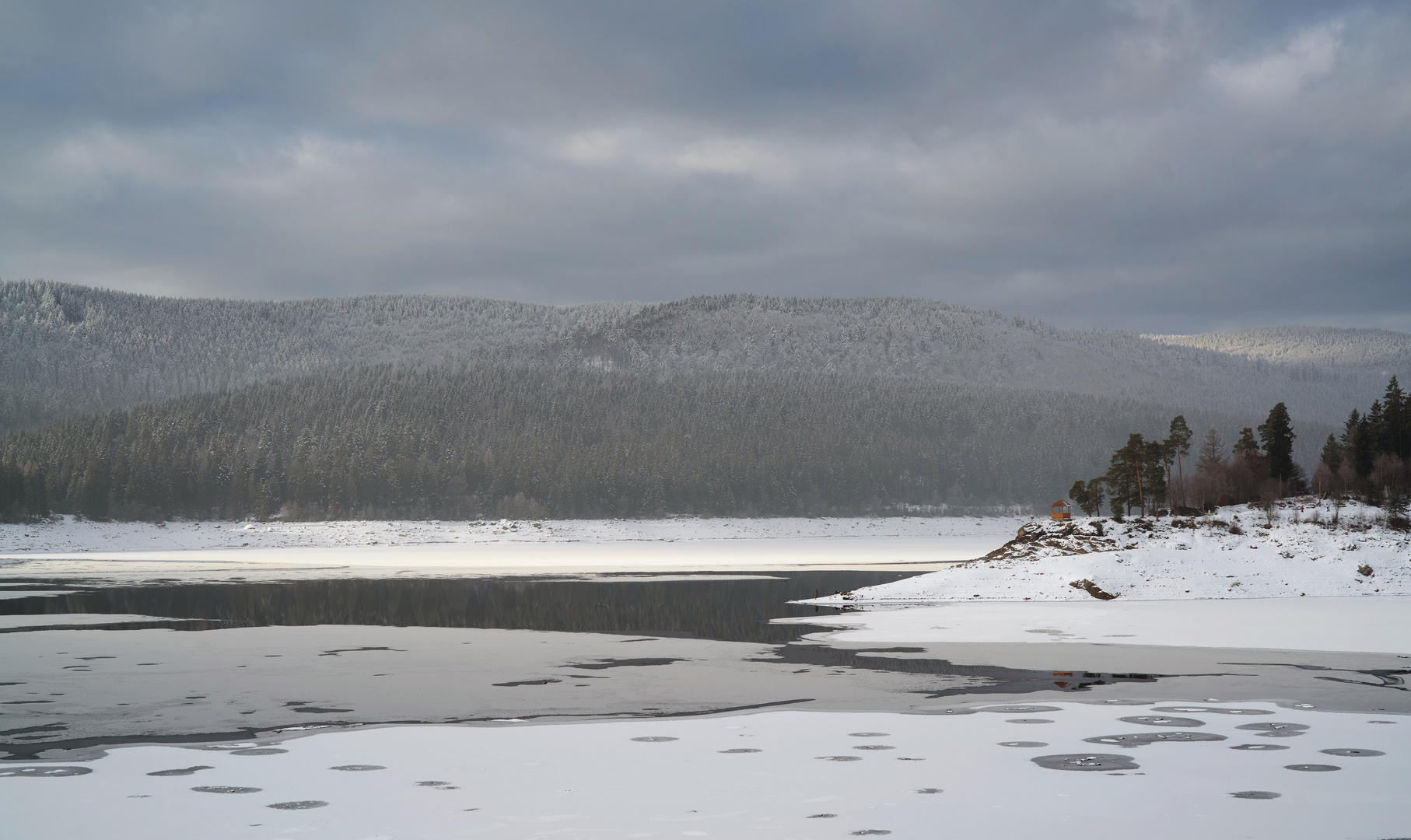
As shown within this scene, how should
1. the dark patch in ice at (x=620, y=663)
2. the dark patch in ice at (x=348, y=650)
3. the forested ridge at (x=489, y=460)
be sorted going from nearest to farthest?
1. the dark patch in ice at (x=620, y=663)
2. the dark patch in ice at (x=348, y=650)
3. the forested ridge at (x=489, y=460)

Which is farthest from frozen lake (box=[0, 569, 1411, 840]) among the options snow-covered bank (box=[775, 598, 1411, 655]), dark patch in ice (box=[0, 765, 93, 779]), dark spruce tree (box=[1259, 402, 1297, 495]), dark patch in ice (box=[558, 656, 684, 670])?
dark spruce tree (box=[1259, 402, 1297, 495])

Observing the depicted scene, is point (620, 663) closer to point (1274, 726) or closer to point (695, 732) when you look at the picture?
point (695, 732)

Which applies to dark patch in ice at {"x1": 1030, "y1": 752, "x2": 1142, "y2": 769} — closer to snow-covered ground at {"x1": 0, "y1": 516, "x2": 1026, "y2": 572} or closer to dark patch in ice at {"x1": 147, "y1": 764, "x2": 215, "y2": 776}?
dark patch in ice at {"x1": 147, "y1": 764, "x2": 215, "y2": 776}

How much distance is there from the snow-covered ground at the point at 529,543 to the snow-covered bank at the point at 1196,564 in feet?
71.4

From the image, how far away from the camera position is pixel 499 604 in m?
37.9

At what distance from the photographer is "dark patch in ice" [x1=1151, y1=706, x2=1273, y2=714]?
53.1 ft

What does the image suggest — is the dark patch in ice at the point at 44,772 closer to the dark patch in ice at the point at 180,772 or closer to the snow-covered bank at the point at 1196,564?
the dark patch in ice at the point at 180,772

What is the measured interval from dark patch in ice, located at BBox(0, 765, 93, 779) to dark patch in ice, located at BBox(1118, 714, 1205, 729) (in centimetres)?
1358

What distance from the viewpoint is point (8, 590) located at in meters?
44.4

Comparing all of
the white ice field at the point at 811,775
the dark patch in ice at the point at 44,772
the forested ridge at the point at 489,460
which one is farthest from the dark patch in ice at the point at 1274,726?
the forested ridge at the point at 489,460

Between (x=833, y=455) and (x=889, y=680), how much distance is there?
476 feet

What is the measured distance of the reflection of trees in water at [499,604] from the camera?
30.6 metres

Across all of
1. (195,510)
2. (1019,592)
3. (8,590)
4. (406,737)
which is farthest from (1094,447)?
(406,737)

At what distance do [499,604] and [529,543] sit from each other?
6978 centimetres
